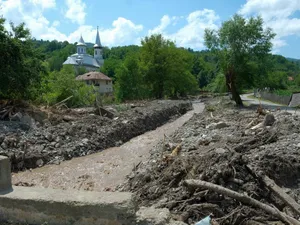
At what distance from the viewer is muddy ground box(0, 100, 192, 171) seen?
39.4 ft

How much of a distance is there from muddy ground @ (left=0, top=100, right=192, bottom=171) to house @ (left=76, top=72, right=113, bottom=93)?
183 ft

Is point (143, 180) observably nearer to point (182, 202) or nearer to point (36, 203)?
point (182, 202)

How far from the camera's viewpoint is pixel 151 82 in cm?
4562

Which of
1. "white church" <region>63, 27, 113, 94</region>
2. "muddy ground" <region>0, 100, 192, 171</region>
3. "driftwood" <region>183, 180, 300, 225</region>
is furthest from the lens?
"white church" <region>63, 27, 113, 94</region>

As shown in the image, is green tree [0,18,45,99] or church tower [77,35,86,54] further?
church tower [77,35,86,54]

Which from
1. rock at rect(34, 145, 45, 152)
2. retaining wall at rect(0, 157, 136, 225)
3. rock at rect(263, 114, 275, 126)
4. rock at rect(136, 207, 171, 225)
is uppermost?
rock at rect(263, 114, 275, 126)

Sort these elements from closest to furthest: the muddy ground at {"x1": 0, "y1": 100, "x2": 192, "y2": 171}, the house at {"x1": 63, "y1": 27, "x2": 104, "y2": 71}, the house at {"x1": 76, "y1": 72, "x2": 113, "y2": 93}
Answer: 1. the muddy ground at {"x1": 0, "y1": 100, "x2": 192, "y2": 171}
2. the house at {"x1": 76, "y1": 72, "x2": 113, "y2": 93}
3. the house at {"x1": 63, "y1": 27, "x2": 104, "y2": 71}

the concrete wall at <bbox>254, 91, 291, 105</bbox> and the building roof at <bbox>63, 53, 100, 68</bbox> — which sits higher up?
the building roof at <bbox>63, 53, 100, 68</bbox>

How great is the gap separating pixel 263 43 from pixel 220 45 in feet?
12.3

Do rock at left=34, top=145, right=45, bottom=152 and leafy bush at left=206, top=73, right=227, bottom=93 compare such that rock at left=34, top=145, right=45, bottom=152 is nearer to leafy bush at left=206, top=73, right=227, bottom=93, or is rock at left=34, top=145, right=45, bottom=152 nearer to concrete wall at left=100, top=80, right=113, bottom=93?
leafy bush at left=206, top=73, right=227, bottom=93

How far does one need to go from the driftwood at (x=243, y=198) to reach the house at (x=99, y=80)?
67320mm

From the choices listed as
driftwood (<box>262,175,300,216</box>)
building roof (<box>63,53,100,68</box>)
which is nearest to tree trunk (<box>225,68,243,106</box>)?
driftwood (<box>262,175,300,216</box>)

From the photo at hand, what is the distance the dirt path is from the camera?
9883 millimetres

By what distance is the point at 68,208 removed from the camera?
15.3 feet
